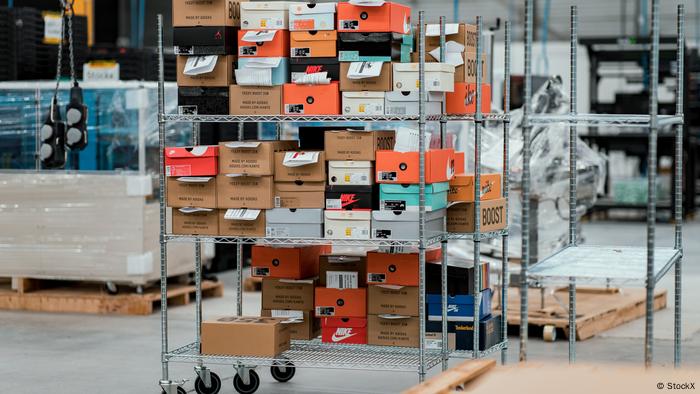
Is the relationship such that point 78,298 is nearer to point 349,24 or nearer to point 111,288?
point 111,288

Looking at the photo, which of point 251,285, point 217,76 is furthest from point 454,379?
point 251,285

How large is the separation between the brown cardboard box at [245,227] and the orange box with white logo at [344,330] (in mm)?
679

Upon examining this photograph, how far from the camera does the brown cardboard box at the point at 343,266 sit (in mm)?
6602

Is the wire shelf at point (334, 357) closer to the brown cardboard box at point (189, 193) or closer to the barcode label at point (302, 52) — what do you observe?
the brown cardboard box at point (189, 193)

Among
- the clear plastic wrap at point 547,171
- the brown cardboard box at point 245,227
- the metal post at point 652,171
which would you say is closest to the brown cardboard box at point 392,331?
the brown cardboard box at point 245,227

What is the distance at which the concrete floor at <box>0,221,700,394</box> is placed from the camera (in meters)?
6.93

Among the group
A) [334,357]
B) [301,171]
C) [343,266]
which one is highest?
[301,171]

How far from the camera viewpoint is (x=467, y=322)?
21.3 feet

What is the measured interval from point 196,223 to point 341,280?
0.87m

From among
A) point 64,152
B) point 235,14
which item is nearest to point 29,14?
point 64,152

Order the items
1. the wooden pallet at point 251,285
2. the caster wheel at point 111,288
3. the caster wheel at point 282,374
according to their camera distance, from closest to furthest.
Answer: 1. the caster wheel at point 282,374
2. the caster wheel at point 111,288
3. the wooden pallet at point 251,285

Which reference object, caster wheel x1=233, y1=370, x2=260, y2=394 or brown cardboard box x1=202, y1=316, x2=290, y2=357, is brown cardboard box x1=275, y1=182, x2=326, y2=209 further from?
caster wheel x1=233, y1=370, x2=260, y2=394

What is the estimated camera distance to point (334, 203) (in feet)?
20.4

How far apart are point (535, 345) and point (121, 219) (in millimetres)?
3486
